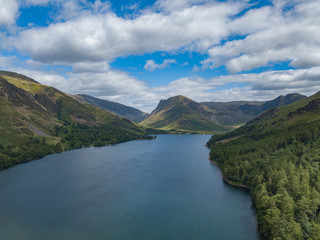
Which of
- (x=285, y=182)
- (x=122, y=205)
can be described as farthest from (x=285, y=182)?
(x=122, y=205)

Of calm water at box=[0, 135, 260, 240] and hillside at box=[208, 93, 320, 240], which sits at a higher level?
hillside at box=[208, 93, 320, 240]

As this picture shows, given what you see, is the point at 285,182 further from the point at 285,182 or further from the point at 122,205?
the point at 122,205

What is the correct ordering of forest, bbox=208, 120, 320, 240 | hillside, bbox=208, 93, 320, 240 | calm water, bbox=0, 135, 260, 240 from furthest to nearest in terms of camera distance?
1. calm water, bbox=0, 135, 260, 240
2. hillside, bbox=208, 93, 320, 240
3. forest, bbox=208, 120, 320, 240

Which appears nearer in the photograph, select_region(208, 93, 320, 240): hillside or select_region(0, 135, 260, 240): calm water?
select_region(208, 93, 320, 240): hillside

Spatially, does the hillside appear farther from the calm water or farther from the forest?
the calm water

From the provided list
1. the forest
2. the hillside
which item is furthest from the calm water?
the forest

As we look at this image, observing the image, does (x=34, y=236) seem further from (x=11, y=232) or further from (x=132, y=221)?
(x=132, y=221)

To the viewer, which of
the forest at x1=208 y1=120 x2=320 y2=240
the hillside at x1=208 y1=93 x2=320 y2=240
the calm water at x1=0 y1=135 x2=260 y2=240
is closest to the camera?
the forest at x1=208 y1=120 x2=320 y2=240

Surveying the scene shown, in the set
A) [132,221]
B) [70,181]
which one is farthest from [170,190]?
[70,181]
